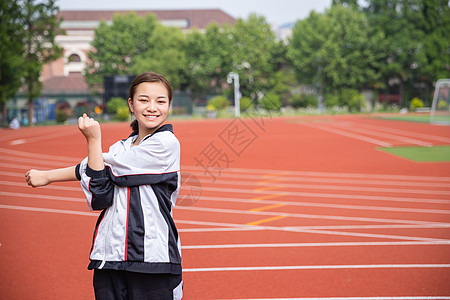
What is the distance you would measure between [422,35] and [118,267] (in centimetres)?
4308

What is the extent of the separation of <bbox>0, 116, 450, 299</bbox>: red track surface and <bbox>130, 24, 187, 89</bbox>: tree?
99.8 feet

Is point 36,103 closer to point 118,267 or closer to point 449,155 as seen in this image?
point 449,155

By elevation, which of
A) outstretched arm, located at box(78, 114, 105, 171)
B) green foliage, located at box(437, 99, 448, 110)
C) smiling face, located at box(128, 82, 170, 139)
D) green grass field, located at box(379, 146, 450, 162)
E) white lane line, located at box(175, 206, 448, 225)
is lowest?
green grass field, located at box(379, 146, 450, 162)

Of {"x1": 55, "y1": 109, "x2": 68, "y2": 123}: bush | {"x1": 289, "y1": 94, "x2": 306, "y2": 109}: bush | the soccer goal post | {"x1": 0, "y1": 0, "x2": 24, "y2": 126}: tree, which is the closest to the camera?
{"x1": 0, "y1": 0, "x2": 24, "y2": 126}: tree

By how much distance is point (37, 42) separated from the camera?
2862 cm

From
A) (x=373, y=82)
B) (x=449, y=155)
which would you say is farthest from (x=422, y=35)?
(x=449, y=155)

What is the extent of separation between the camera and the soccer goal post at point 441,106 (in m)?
24.2

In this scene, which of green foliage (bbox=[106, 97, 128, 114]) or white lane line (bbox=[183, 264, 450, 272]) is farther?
green foliage (bbox=[106, 97, 128, 114])

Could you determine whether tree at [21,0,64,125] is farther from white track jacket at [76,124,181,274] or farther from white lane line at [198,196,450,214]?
white track jacket at [76,124,181,274]

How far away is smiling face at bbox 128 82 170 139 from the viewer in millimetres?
1672

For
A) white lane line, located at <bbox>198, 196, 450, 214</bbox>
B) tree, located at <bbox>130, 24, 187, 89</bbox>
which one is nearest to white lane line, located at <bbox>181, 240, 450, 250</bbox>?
white lane line, located at <bbox>198, 196, 450, 214</bbox>

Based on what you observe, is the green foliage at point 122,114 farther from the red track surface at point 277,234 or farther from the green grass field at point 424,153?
the red track surface at point 277,234

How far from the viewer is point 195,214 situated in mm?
5883

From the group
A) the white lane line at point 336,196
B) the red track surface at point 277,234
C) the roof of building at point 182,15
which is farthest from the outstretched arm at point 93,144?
the roof of building at point 182,15
